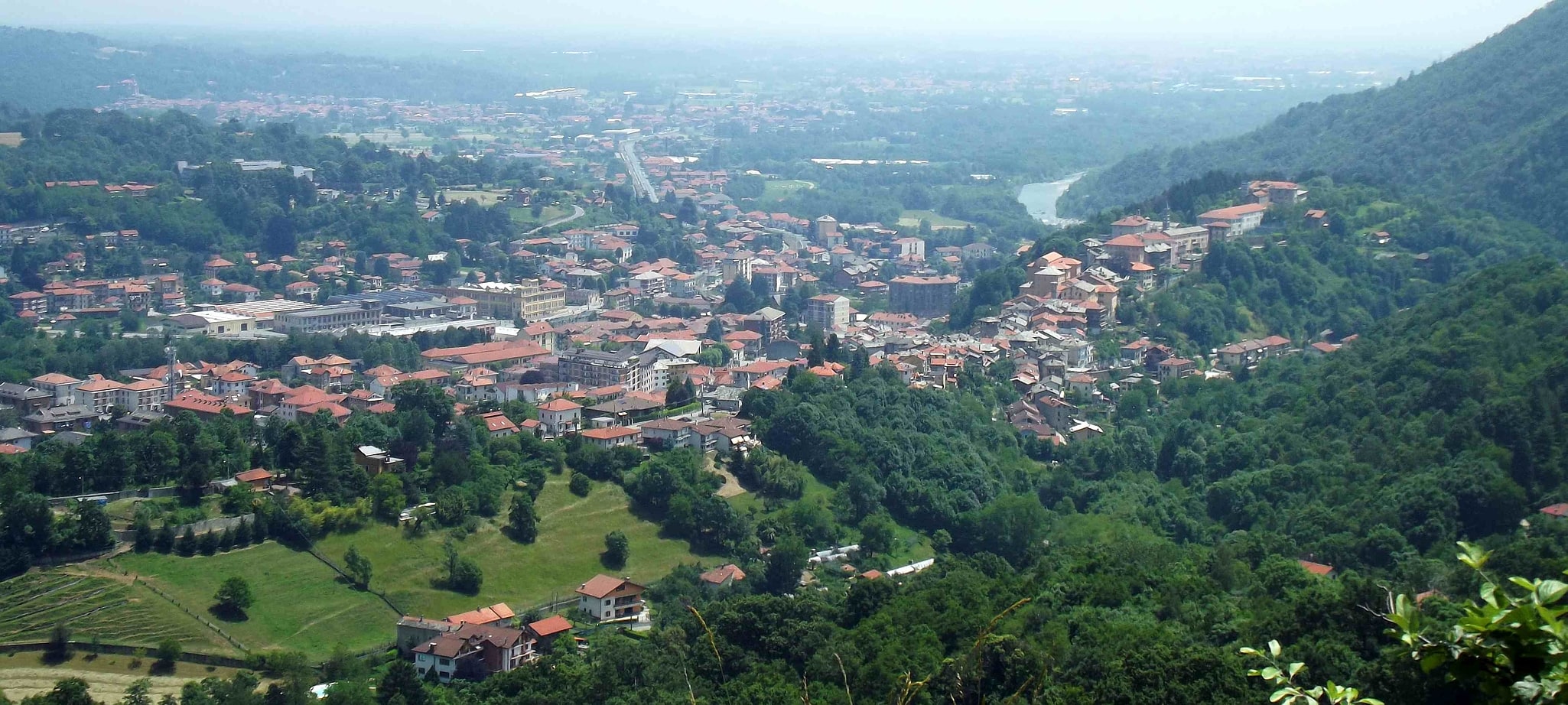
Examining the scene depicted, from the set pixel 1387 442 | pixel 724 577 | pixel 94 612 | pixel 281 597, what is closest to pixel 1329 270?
pixel 1387 442

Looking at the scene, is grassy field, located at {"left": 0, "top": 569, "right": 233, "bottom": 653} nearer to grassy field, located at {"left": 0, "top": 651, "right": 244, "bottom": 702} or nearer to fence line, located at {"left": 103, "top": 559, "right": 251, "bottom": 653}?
fence line, located at {"left": 103, "top": 559, "right": 251, "bottom": 653}

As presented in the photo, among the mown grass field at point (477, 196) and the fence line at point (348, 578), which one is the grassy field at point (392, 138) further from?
the fence line at point (348, 578)

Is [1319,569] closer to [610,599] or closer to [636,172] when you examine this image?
[610,599]

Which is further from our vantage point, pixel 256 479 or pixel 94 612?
pixel 256 479

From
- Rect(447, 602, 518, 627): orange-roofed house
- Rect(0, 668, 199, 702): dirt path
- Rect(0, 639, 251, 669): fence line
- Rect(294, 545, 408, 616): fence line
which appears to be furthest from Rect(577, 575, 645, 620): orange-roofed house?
Rect(0, 668, 199, 702): dirt path

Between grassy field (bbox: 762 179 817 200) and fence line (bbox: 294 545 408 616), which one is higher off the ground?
fence line (bbox: 294 545 408 616)

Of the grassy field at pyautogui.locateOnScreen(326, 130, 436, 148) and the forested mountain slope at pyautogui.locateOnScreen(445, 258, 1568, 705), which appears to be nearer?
the forested mountain slope at pyautogui.locateOnScreen(445, 258, 1568, 705)
